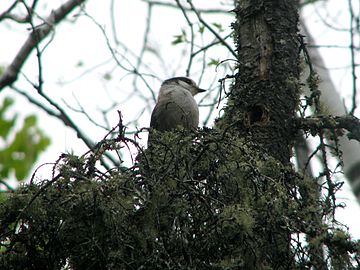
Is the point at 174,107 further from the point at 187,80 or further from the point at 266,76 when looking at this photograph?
the point at 266,76

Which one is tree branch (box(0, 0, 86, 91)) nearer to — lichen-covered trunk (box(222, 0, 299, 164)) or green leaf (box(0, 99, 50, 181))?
green leaf (box(0, 99, 50, 181))

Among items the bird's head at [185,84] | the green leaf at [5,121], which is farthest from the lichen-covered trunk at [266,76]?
the green leaf at [5,121]

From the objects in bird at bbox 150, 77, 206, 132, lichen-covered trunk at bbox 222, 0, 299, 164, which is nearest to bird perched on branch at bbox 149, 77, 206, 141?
bird at bbox 150, 77, 206, 132

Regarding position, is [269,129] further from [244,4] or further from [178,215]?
[178,215]

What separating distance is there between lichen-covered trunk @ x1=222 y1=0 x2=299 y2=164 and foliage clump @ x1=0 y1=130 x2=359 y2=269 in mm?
704

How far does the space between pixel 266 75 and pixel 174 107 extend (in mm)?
1465

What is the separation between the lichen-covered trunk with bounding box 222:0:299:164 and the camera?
353cm

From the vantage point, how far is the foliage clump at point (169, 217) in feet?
8.07

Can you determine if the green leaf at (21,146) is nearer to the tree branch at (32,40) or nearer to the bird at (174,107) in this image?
the tree branch at (32,40)

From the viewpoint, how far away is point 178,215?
2.52 metres

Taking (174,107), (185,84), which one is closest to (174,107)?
(174,107)

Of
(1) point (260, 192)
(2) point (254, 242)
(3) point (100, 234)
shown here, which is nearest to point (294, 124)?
(1) point (260, 192)

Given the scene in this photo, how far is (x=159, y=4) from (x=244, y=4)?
4.68 metres

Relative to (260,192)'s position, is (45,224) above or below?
below
